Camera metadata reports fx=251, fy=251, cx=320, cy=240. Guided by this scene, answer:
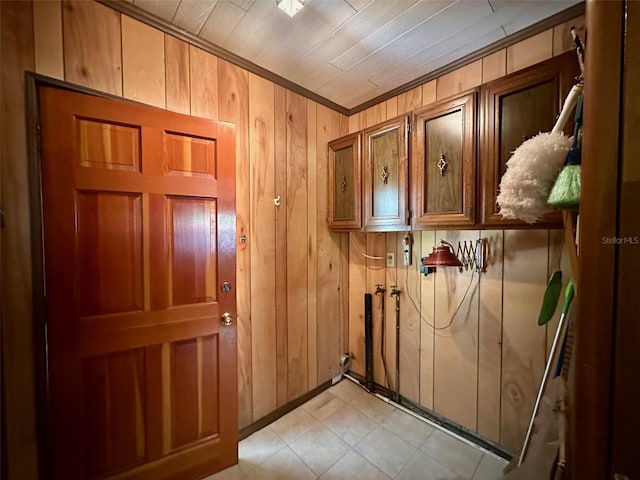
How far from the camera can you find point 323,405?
1.99 meters

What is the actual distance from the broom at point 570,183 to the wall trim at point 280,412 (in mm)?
2026

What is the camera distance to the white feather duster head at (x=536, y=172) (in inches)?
32.4

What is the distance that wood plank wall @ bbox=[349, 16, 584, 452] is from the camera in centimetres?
139

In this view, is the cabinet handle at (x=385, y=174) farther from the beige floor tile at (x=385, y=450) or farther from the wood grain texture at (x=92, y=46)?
the beige floor tile at (x=385, y=450)

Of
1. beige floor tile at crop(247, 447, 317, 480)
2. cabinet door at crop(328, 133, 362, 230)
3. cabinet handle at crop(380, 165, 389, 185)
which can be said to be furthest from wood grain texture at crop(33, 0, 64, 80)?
beige floor tile at crop(247, 447, 317, 480)

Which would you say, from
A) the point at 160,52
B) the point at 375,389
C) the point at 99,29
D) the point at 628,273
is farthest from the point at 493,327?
the point at 99,29

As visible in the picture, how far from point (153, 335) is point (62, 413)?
1.42ft

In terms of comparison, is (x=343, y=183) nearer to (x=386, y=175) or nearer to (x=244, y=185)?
(x=386, y=175)

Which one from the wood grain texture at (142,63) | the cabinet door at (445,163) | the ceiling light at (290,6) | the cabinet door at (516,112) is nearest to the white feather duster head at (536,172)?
the cabinet door at (516,112)

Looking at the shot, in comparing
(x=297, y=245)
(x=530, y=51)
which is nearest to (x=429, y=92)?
(x=530, y=51)

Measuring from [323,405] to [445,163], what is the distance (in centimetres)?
196

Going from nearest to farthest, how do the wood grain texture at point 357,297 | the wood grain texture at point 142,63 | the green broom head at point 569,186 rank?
1. the green broom head at point 569,186
2. the wood grain texture at point 142,63
3. the wood grain texture at point 357,297

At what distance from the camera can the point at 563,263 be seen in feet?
4.26

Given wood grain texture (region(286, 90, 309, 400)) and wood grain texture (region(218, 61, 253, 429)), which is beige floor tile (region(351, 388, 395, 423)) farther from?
wood grain texture (region(218, 61, 253, 429))
